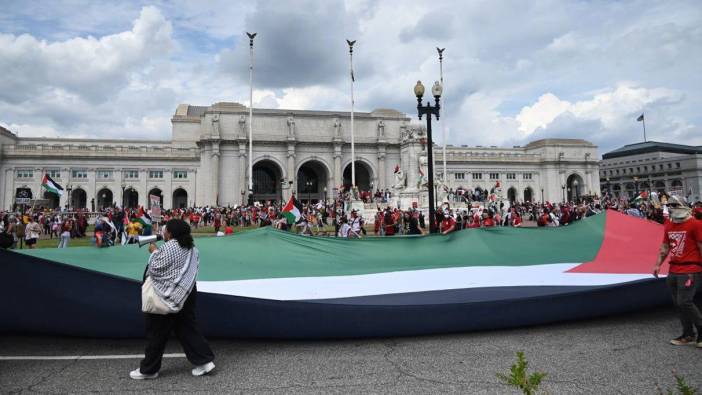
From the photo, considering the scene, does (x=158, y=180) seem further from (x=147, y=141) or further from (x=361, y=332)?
(x=361, y=332)

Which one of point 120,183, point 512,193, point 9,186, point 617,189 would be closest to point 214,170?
point 120,183

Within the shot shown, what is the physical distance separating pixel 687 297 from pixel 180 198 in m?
76.6

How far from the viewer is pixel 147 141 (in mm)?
79625

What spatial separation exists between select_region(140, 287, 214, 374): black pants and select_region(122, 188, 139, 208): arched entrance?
238 feet

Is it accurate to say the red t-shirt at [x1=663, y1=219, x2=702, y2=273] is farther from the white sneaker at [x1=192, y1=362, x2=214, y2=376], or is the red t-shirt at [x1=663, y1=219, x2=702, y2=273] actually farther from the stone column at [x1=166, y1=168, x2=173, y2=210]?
the stone column at [x1=166, y1=168, x2=173, y2=210]

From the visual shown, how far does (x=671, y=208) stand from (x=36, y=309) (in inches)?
340

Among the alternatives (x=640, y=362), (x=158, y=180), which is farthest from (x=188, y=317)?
(x=158, y=180)

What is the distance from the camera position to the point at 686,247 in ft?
19.0

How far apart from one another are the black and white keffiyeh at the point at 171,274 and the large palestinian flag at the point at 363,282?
68 cm

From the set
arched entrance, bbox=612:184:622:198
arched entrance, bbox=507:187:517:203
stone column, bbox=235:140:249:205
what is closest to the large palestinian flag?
stone column, bbox=235:140:249:205

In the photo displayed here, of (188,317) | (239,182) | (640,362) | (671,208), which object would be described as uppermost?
(239,182)

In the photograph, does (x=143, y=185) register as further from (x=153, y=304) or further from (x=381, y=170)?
(x=153, y=304)

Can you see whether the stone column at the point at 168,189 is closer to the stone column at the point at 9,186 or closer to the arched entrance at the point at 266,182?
the arched entrance at the point at 266,182

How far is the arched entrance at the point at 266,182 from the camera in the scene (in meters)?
76.6
